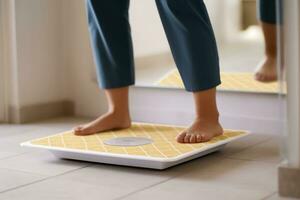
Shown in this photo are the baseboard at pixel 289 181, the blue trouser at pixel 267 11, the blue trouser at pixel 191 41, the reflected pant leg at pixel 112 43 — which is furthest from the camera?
the reflected pant leg at pixel 112 43

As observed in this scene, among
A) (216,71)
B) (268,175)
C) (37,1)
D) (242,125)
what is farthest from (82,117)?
(268,175)

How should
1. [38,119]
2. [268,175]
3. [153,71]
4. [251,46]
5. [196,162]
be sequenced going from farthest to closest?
[38,119], [153,71], [251,46], [196,162], [268,175]

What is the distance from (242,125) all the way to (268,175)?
0.65 m

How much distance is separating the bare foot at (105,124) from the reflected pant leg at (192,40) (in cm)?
33

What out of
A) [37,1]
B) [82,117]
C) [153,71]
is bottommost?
[82,117]

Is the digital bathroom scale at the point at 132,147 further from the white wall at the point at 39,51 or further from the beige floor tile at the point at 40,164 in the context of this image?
the white wall at the point at 39,51

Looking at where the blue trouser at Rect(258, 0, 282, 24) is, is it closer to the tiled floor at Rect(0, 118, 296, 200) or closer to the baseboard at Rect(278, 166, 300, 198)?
the tiled floor at Rect(0, 118, 296, 200)

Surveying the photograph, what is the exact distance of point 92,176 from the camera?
5.27ft

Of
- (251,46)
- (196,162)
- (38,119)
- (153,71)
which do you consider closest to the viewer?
(196,162)

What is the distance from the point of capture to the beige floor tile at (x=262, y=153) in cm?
177

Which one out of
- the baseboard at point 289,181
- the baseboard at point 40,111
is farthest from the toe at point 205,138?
the baseboard at point 40,111

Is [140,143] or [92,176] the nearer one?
[92,176]

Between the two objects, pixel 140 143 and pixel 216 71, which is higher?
pixel 216 71

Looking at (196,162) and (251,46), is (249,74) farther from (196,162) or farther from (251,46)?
(196,162)
